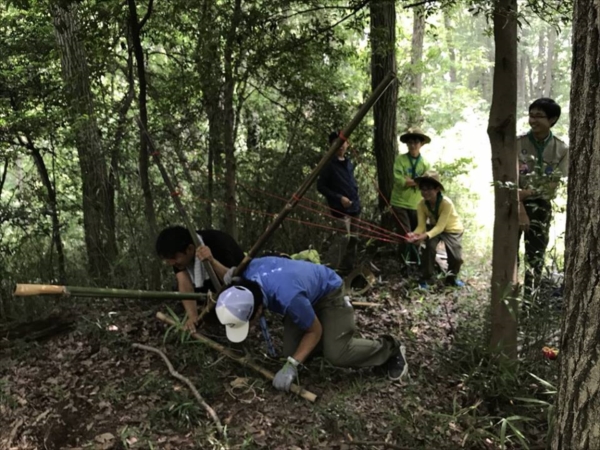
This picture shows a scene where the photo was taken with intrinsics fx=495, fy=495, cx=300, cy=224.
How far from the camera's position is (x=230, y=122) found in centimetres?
526

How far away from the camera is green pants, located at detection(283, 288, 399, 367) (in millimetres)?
3754

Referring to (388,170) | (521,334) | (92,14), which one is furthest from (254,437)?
(388,170)

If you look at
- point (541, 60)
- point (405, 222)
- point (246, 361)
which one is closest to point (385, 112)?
point (405, 222)

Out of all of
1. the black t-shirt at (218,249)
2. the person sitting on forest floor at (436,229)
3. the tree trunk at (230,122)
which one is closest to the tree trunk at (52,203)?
the tree trunk at (230,122)

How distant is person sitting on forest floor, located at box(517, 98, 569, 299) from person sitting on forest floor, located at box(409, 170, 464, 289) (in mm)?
1176

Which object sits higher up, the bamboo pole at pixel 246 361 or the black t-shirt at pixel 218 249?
the black t-shirt at pixel 218 249

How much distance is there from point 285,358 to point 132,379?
116cm

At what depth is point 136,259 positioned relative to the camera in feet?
17.1

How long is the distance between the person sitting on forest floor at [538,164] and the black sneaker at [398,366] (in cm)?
105

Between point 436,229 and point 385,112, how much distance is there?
6.52 ft

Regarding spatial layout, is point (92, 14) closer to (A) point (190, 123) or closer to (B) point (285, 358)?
(A) point (190, 123)

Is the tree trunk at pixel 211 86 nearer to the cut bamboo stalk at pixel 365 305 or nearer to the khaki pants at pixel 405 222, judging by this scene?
the cut bamboo stalk at pixel 365 305

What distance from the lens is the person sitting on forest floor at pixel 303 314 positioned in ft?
11.0

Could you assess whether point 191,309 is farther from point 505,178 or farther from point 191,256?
point 505,178
